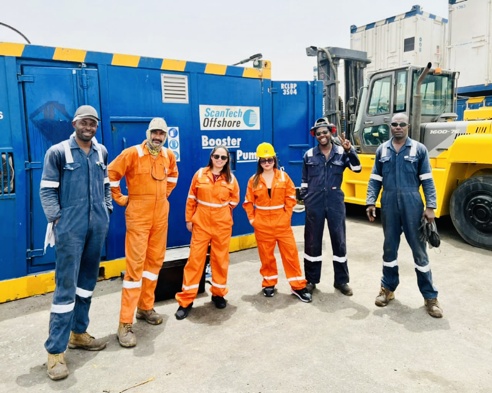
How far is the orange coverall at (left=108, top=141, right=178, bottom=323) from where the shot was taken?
11.1 feet

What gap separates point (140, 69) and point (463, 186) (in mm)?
4849

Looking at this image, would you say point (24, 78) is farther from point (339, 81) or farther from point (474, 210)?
point (474, 210)

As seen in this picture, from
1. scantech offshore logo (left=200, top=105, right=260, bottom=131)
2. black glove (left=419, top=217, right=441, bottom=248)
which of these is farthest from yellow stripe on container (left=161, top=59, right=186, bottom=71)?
black glove (left=419, top=217, right=441, bottom=248)

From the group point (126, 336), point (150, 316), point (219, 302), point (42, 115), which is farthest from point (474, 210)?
point (42, 115)

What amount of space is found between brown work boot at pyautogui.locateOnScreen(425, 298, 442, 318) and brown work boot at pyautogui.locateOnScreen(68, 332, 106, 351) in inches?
113

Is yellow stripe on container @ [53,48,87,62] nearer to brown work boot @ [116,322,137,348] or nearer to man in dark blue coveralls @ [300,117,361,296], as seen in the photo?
man in dark blue coveralls @ [300,117,361,296]

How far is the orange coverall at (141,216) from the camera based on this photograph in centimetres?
337

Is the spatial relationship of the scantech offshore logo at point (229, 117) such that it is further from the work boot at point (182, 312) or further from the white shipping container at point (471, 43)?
the white shipping container at point (471, 43)

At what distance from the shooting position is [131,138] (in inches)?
180

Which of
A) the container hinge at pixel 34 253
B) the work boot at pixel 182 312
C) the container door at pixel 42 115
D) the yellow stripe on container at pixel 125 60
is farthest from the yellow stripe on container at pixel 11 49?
the work boot at pixel 182 312

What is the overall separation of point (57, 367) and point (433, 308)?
10.4 feet

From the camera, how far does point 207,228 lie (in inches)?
149

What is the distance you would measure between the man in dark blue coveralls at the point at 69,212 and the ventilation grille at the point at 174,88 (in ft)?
6.31

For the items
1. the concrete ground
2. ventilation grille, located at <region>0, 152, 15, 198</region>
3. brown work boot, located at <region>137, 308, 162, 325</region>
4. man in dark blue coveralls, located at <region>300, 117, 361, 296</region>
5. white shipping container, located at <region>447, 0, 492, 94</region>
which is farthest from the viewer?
white shipping container, located at <region>447, 0, 492, 94</region>
